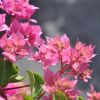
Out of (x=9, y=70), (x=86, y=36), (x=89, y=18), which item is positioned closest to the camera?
(x=9, y=70)

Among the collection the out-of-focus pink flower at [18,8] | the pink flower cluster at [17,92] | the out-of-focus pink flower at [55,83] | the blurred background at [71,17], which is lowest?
the blurred background at [71,17]

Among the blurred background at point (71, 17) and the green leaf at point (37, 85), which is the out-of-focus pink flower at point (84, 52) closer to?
the green leaf at point (37, 85)

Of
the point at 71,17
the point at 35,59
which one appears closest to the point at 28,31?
the point at 35,59

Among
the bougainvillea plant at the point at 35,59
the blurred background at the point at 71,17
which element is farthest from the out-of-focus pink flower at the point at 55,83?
the blurred background at the point at 71,17

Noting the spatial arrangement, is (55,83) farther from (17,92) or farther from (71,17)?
(71,17)

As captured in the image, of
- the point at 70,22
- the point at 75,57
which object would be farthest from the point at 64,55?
the point at 70,22

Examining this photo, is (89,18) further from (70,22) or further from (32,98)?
(32,98)

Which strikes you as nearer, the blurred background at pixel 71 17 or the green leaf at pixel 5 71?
the green leaf at pixel 5 71

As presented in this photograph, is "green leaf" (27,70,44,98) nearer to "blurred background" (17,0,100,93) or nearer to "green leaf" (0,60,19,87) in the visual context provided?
"green leaf" (0,60,19,87)
